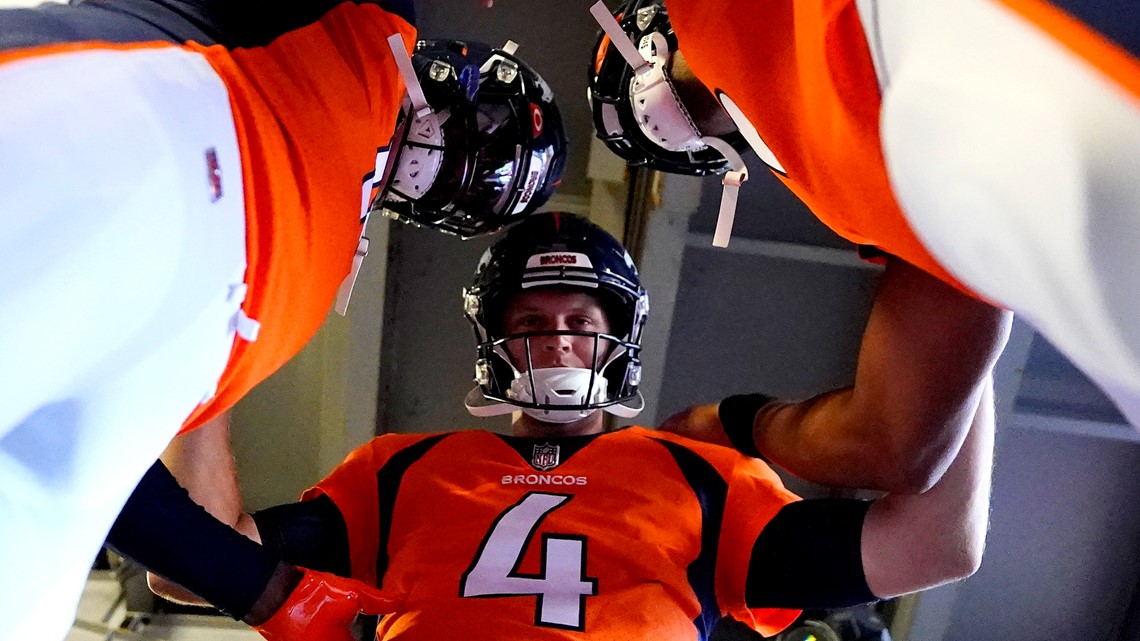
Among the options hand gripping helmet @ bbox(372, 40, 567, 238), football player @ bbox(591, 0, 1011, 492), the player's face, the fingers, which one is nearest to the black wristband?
football player @ bbox(591, 0, 1011, 492)

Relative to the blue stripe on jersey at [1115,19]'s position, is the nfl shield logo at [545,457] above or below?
below

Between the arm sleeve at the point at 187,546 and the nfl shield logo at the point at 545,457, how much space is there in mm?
552

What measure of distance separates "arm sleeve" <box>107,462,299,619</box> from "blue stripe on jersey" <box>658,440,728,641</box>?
0.70 m

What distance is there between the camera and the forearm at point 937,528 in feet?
3.98

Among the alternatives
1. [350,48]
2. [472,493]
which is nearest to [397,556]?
[472,493]

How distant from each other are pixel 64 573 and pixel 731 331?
2046 millimetres

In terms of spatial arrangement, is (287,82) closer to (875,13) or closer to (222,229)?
(222,229)

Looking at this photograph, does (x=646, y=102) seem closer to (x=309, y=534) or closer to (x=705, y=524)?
(x=705, y=524)

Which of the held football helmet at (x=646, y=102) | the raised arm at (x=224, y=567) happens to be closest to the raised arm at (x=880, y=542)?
the held football helmet at (x=646, y=102)

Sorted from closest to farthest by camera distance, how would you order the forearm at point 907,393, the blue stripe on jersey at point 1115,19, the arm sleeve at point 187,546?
the blue stripe on jersey at point 1115,19 < the forearm at point 907,393 < the arm sleeve at point 187,546

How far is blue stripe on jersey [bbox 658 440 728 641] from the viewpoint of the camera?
1.39m

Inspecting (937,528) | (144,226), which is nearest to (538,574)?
(937,528)

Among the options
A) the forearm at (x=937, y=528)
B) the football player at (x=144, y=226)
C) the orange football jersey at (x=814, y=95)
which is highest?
the orange football jersey at (x=814, y=95)

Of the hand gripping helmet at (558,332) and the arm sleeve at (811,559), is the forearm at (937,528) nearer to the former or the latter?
the arm sleeve at (811,559)
